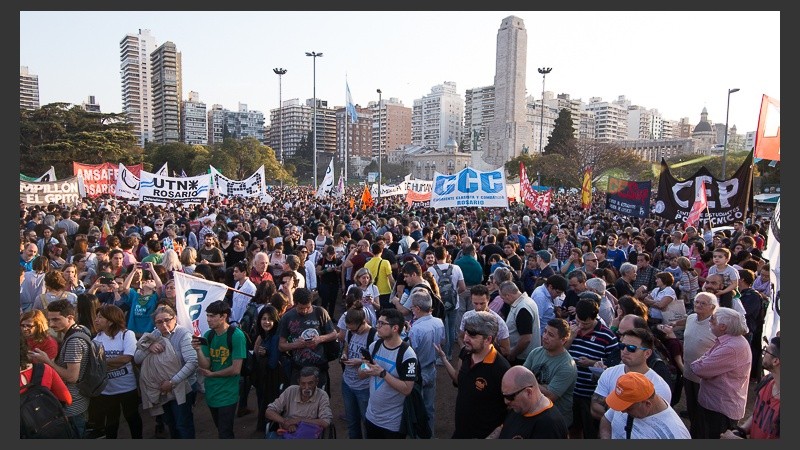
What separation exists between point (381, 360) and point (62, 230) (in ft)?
31.0

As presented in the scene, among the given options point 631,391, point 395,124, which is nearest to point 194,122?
point 395,124

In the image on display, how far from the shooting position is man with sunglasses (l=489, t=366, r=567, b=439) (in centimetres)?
300

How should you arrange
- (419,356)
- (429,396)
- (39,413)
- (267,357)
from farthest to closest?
1. (267,357)
2. (429,396)
3. (419,356)
4. (39,413)

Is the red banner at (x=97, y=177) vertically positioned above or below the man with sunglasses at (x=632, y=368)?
above

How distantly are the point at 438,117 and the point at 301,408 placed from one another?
187960 mm

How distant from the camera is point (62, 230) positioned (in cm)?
1080

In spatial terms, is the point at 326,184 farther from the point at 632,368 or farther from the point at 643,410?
the point at 643,410

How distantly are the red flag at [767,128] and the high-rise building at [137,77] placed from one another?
14613cm

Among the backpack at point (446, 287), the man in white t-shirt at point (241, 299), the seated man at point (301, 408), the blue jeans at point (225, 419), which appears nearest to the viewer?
the seated man at point (301, 408)

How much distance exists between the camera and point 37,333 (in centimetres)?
388

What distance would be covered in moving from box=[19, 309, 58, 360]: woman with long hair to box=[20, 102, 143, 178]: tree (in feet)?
140

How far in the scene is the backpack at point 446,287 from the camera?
724 centimetres

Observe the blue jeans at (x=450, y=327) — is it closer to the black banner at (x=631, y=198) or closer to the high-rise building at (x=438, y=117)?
the black banner at (x=631, y=198)

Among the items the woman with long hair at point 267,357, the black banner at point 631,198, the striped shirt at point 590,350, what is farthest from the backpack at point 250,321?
the black banner at point 631,198
